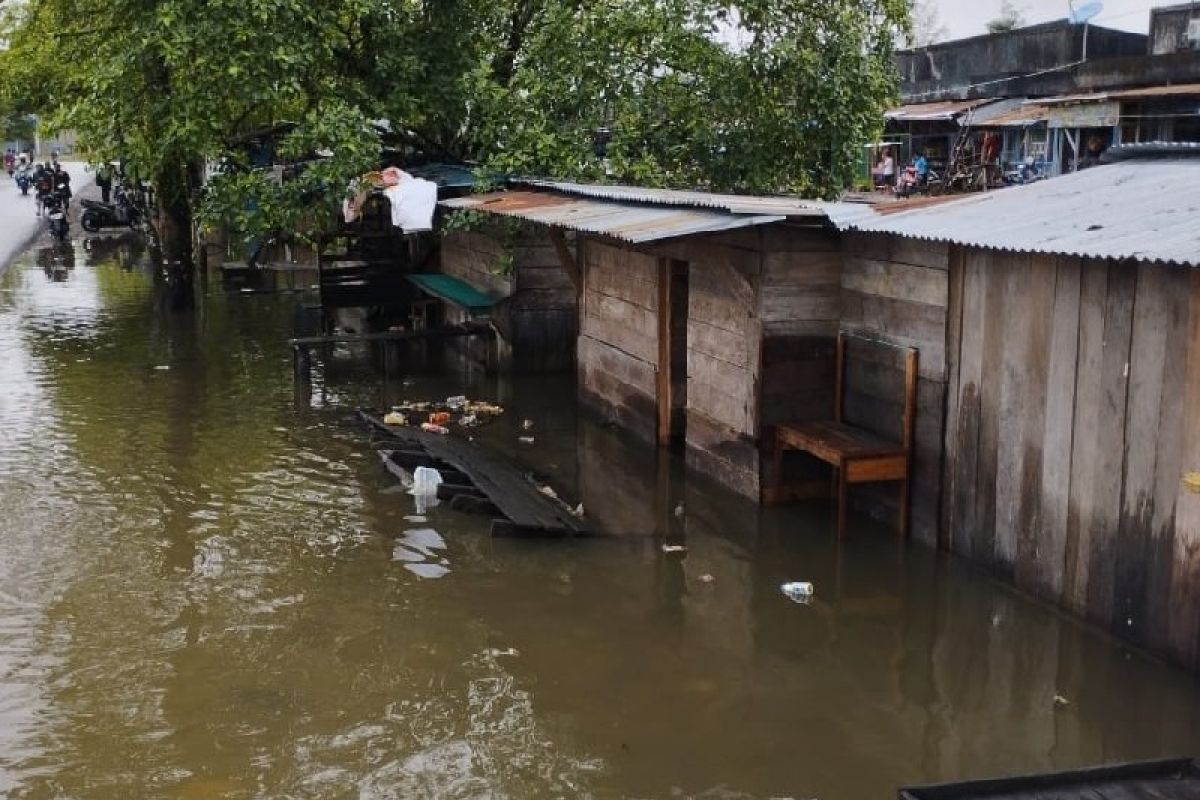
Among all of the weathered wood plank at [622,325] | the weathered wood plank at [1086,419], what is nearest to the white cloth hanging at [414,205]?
the weathered wood plank at [622,325]

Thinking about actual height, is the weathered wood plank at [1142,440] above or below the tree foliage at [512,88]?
below

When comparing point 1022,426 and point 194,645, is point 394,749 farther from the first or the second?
point 1022,426

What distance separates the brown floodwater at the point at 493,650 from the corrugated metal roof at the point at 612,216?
236 centimetres

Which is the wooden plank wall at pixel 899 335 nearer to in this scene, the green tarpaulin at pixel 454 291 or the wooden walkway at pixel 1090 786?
the wooden walkway at pixel 1090 786

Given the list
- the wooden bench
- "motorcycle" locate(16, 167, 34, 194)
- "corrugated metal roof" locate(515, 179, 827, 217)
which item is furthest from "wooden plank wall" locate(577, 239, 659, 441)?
"motorcycle" locate(16, 167, 34, 194)

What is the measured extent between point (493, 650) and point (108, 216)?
30.2 meters

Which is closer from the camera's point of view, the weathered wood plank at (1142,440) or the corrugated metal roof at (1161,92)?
the weathered wood plank at (1142,440)

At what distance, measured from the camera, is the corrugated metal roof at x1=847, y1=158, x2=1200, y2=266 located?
6000 millimetres

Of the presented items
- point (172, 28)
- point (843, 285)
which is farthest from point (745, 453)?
point (172, 28)

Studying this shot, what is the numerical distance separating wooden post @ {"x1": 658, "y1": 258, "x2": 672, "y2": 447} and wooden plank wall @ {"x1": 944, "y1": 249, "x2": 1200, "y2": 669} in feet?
12.0

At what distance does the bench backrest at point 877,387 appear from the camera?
8.59 m

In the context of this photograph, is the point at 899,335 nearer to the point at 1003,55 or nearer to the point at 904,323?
the point at 904,323

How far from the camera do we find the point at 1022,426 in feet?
24.6

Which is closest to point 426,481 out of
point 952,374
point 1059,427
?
point 952,374
